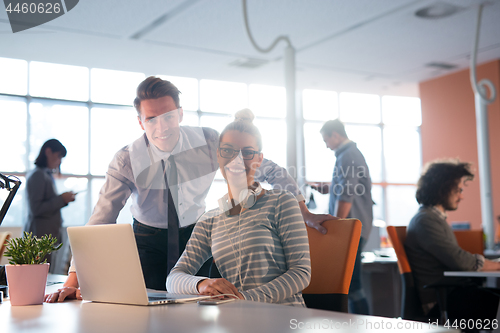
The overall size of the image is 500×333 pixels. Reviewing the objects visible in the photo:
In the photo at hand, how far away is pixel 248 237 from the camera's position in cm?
147

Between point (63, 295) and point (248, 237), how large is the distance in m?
0.54

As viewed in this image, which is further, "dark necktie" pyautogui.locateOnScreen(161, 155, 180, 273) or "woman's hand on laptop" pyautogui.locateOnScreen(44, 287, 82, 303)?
"dark necktie" pyautogui.locateOnScreen(161, 155, 180, 273)

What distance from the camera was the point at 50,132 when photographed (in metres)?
7.37

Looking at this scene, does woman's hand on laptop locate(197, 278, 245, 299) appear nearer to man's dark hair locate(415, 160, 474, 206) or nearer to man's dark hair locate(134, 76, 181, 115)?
man's dark hair locate(134, 76, 181, 115)

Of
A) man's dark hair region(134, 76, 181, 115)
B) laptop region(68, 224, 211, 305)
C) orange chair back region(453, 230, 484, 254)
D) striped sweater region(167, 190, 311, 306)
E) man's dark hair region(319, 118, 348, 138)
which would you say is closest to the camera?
laptop region(68, 224, 211, 305)

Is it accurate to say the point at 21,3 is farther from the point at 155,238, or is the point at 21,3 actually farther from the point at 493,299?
the point at 493,299

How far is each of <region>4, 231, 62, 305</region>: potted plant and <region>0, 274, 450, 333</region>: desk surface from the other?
0.06 m

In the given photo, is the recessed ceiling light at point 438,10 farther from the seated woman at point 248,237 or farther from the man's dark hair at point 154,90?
the seated woman at point 248,237

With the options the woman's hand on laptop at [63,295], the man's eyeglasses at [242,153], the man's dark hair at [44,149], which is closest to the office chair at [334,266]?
the man's eyeglasses at [242,153]

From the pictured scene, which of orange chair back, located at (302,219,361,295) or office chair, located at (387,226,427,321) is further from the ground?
orange chair back, located at (302,219,361,295)

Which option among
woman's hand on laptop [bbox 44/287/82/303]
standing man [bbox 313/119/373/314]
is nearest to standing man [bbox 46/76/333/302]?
woman's hand on laptop [bbox 44/287/82/303]

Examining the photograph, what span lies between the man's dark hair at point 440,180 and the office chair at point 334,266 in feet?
4.32

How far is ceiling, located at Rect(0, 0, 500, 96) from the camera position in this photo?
513cm

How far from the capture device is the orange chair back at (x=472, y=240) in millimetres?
3160
